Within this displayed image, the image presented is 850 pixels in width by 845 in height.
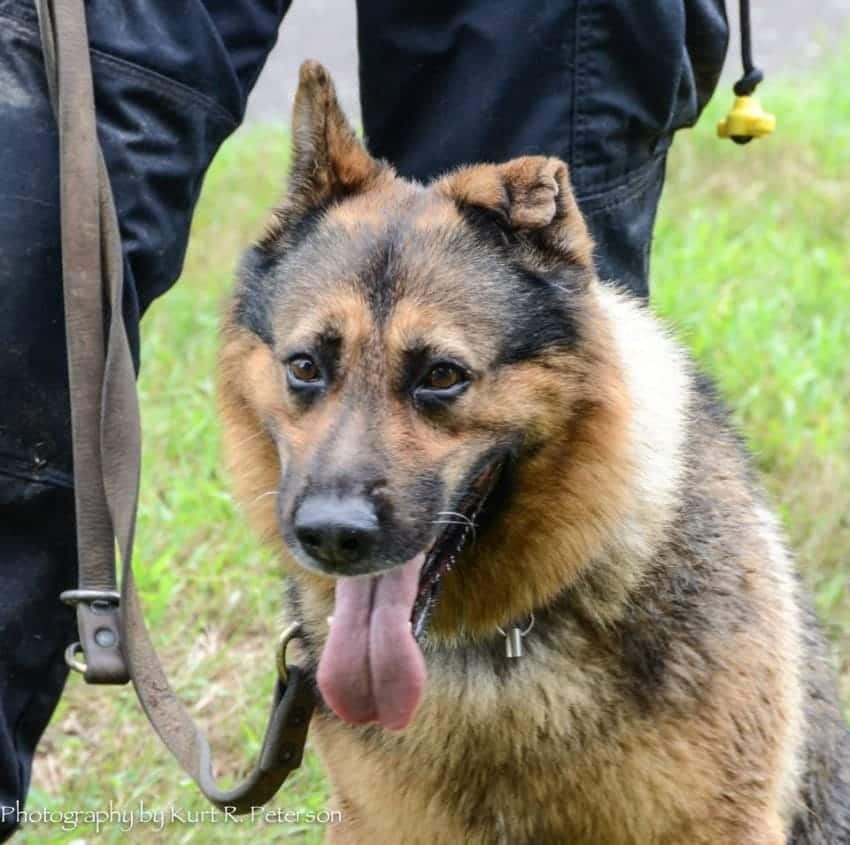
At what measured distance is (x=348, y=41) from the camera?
9891 mm

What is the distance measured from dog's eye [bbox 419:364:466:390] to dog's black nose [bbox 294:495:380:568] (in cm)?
28

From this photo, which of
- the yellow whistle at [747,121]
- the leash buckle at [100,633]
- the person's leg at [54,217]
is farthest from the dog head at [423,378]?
the yellow whistle at [747,121]

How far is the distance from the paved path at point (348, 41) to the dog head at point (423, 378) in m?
5.87

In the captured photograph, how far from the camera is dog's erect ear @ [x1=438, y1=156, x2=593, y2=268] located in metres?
2.76

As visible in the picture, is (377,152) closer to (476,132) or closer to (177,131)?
(476,132)

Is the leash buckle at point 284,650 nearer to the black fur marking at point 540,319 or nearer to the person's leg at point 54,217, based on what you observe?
the person's leg at point 54,217

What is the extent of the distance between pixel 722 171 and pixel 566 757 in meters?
5.03

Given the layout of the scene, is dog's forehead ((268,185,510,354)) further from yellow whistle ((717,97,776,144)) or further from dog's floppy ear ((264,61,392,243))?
yellow whistle ((717,97,776,144))

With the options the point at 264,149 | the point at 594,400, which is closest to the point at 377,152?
the point at 594,400

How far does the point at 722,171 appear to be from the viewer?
733cm

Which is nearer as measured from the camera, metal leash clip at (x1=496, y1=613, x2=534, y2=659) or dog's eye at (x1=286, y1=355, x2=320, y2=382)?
dog's eye at (x1=286, y1=355, x2=320, y2=382)

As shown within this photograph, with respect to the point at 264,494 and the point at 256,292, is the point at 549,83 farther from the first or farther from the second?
the point at 264,494

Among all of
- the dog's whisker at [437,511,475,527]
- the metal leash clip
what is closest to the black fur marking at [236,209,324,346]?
the dog's whisker at [437,511,475,527]

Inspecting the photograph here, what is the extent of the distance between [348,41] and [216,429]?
536 centimetres
